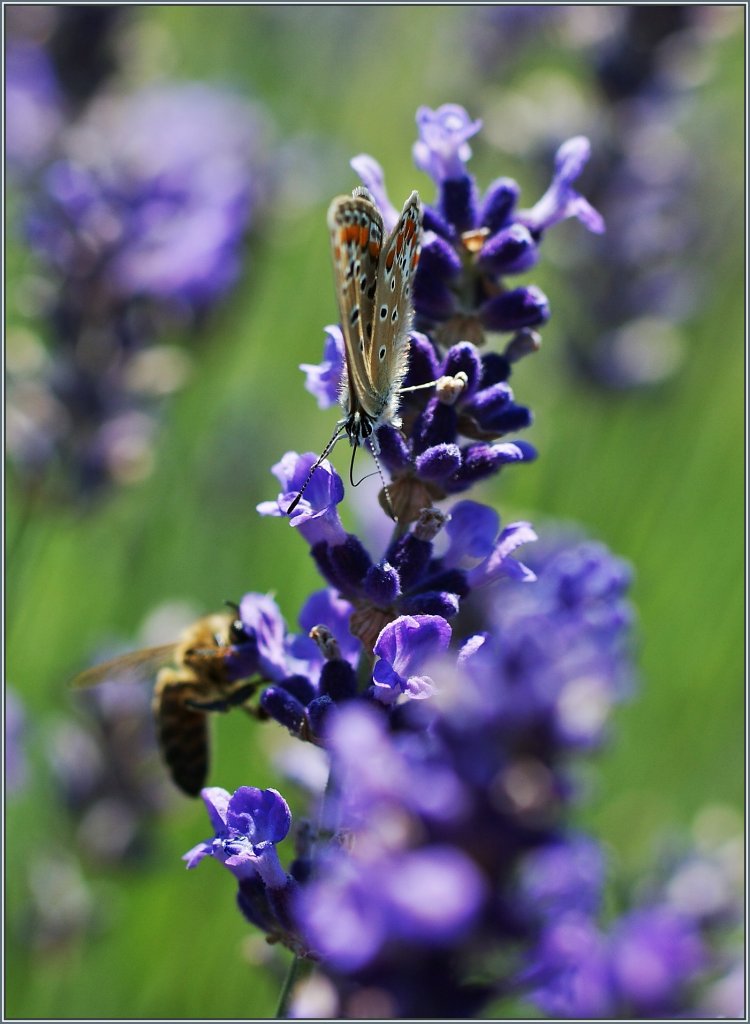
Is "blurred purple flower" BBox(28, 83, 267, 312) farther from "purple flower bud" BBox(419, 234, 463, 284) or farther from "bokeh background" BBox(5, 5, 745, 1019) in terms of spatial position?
"purple flower bud" BBox(419, 234, 463, 284)

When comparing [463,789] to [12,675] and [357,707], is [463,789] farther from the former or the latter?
[12,675]

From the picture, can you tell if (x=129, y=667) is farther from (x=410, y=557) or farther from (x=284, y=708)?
(x=410, y=557)

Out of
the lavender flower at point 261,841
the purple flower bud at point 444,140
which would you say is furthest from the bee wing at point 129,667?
the purple flower bud at point 444,140

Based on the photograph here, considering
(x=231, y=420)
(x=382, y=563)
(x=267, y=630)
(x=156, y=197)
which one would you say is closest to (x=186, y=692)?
(x=267, y=630)

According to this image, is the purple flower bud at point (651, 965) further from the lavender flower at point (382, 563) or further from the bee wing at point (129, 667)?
the bee wing at point (129, 667)

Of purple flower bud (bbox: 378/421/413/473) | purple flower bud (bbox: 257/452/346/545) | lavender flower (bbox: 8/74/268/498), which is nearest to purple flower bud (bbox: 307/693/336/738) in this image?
purple flower bud (bbox: 257/452/346/545)

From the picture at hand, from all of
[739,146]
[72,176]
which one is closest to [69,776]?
[72,176]
